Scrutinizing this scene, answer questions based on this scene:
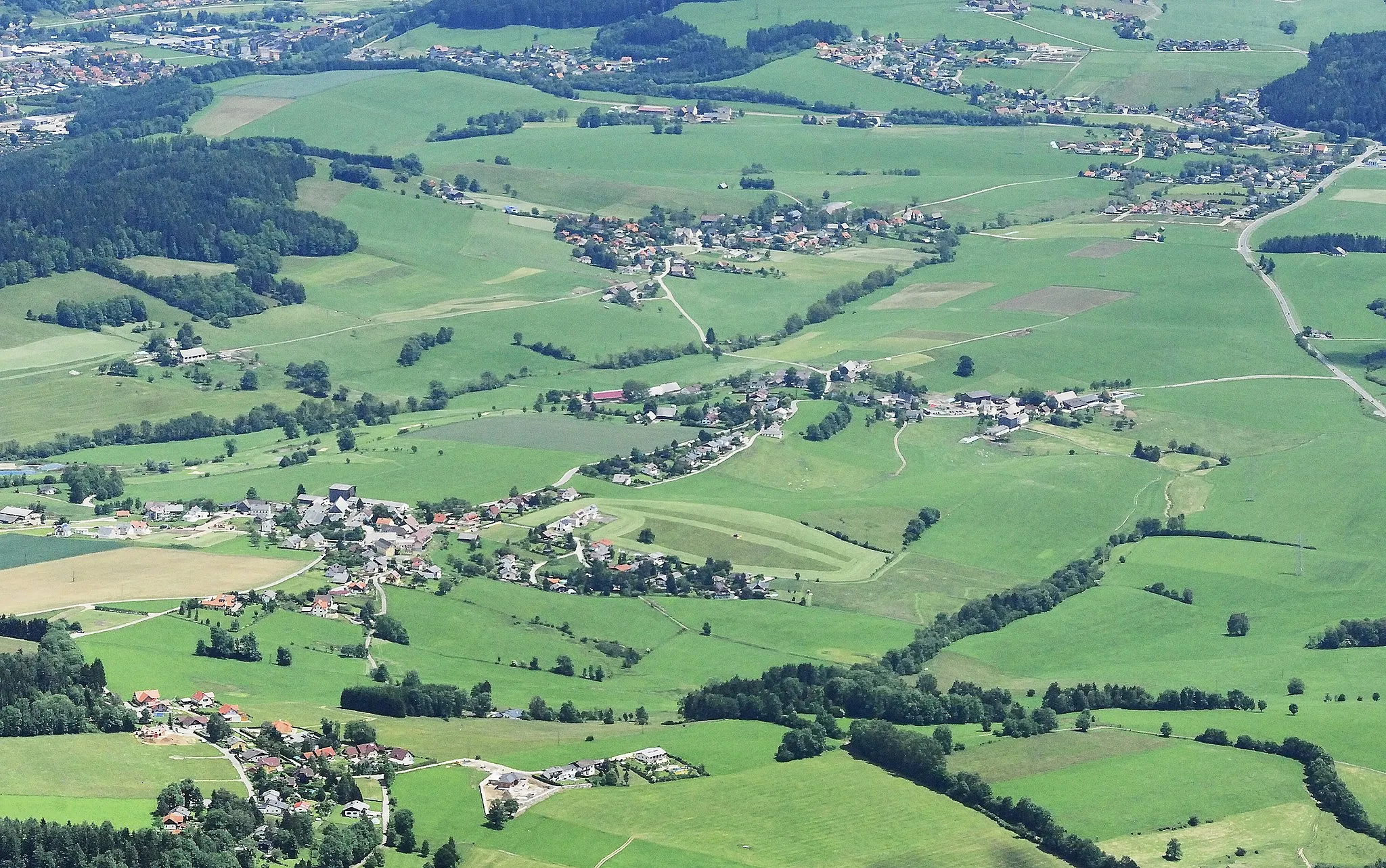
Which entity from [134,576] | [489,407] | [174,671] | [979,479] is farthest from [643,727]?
[489,407]

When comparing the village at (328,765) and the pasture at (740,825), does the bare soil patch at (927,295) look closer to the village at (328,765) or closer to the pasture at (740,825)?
the village at (328,765)

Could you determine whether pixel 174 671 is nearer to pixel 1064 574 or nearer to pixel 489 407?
pixel 1064 574

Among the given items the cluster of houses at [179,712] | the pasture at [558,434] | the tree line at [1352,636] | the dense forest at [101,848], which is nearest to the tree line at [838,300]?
the pasture at [558,434]

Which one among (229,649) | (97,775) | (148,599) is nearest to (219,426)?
(148,599)

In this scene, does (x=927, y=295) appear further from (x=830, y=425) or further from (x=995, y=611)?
(x=995, y=611)

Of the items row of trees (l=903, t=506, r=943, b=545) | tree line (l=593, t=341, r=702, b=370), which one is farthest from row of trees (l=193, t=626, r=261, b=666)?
tree line (l=593, t=341, r=702, b=370)
